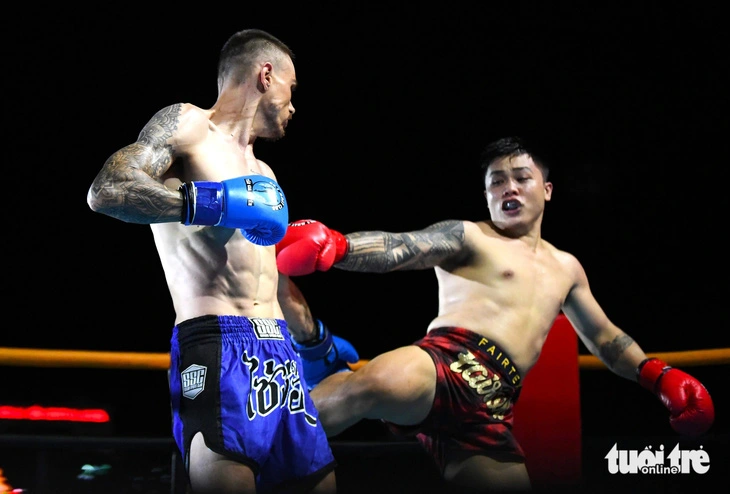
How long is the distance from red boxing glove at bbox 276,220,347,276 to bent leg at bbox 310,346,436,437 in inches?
12.9

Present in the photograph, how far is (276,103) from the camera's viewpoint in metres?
1.78

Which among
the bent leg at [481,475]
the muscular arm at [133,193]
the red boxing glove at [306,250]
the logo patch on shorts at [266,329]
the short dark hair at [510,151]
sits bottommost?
the bent leg at [481,475]

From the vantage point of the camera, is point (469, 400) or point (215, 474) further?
point (469, 400)

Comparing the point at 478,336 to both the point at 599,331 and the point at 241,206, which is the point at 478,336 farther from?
the point at 241,206

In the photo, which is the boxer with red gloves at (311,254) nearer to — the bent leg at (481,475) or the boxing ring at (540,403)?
the boxing ring at (540,403)

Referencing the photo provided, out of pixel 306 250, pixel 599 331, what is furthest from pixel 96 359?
pixel 599 331

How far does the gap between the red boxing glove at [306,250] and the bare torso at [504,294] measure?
1.60 feet

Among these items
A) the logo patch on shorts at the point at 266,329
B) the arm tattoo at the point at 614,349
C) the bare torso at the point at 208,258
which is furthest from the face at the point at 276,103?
the arm tattoo at the point at 614,349

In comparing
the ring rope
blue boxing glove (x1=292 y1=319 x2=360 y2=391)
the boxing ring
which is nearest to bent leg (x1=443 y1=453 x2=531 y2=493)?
the boxing ring

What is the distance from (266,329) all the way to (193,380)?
0.19 metres

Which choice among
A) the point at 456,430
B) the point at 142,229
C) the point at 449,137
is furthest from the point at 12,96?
the point at 456,430

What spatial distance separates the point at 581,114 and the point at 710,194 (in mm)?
1053

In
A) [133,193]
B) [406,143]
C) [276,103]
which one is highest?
[406,143]

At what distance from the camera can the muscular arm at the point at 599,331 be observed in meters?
2.59
